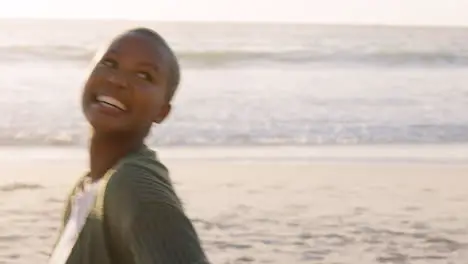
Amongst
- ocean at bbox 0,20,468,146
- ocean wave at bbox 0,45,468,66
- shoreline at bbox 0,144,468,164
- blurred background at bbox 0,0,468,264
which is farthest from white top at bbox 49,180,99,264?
ocean wave at bbox 0,45,468,66

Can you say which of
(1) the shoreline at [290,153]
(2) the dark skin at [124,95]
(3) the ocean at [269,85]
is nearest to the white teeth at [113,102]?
(2) the dark skin at [124,95]

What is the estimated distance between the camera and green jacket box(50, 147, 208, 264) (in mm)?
600

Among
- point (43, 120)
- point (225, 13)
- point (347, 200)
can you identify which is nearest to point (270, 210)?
point (347, 200)

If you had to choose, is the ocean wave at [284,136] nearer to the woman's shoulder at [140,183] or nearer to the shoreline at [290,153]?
the shoreline at [290,153]

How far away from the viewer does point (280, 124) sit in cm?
389

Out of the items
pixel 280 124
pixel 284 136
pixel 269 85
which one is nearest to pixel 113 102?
pixel 284 136

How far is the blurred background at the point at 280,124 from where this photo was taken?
116 inches

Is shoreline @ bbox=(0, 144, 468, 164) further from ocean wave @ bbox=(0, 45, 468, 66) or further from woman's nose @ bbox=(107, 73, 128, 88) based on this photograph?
woman's nose @ bbox=(107, 73, 128, 88)

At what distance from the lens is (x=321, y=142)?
3736 millimetres

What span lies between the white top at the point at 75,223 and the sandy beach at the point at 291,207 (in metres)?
2.02

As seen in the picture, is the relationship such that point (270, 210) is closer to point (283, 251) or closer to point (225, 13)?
point (283, 251)

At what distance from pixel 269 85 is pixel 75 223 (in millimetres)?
3543

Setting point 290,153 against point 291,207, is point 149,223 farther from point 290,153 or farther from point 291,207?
point 290,153

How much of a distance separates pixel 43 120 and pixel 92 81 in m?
3.30
